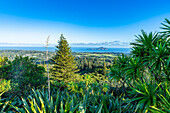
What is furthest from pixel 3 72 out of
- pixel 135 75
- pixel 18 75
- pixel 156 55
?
pixel 156 55

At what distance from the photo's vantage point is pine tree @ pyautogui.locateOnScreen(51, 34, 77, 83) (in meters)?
16.3

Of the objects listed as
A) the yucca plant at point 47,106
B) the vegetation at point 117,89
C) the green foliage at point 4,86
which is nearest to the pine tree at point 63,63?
the vegetation at point 117,89

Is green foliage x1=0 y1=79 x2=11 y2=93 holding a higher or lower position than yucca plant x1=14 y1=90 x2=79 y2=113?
lower

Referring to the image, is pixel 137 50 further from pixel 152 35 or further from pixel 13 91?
pixel 13 91

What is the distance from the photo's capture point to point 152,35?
→ 3.27 meters

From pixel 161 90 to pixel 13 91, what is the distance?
5.95 metres

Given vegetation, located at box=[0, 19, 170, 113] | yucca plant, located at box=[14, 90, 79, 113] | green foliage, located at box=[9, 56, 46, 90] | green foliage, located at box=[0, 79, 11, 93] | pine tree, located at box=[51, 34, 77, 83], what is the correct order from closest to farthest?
1. yucca plant, located at box=[14, 90, 79, 113]
2. vegetation, located at box=[0, 19, 170, 113]
3. green foliage, located at box=[0, 79, 11, 93]
4. green foliage, located at box=[9, 56, 46, 90]
5. pine tree, located at box=[51, 34, 77, 83]

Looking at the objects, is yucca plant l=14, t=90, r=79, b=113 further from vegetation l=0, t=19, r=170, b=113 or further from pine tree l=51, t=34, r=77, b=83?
pine tree l=51, t=34, r=77, b=83

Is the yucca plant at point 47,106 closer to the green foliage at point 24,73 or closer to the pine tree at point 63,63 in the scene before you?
the green foliage at point 24,73

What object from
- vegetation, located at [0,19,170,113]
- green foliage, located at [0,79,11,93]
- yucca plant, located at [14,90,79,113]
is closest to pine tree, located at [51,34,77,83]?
vegetation, located at [0,19,170,113]

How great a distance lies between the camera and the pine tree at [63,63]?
16.3 m

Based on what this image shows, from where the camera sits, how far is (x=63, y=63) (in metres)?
16.6

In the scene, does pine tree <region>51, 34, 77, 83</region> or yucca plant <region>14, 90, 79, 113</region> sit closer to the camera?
yucca plant <region>14, 90, 79, 113</region>

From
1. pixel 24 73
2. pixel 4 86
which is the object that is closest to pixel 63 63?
pixel 24 73
